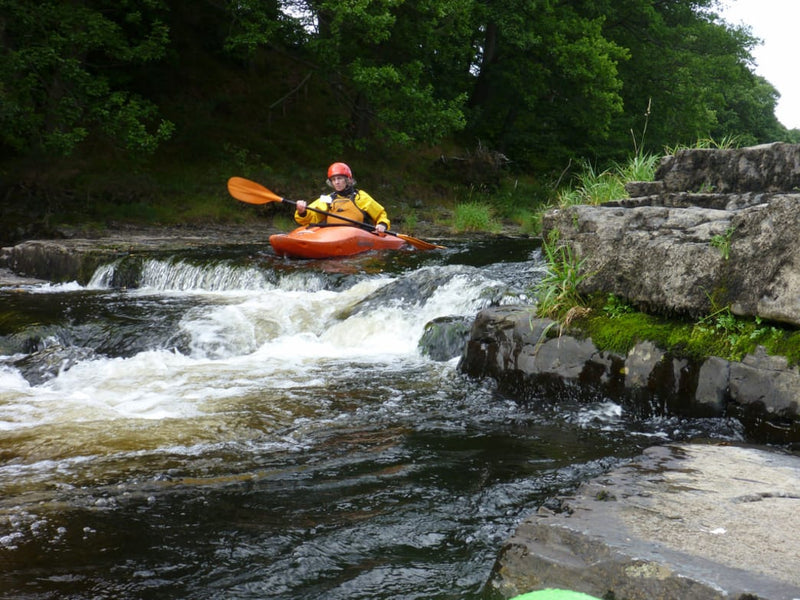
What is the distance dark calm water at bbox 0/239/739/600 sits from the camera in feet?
7.68

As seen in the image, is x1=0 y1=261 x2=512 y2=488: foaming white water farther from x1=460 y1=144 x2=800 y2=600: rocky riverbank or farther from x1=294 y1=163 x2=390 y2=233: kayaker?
x1=294 y1=163 x2=390 y2=233: kayaker

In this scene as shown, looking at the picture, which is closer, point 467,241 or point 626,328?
point 626,328

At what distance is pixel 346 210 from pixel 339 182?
0.36 meters

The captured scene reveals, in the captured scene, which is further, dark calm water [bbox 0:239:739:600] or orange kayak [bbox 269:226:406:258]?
orange kayak [bbox 269:226:406:258]

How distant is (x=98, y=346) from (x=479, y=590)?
4.60m

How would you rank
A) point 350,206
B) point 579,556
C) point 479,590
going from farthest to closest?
1. point 350,206
2. point 479,590
3. point 579,556

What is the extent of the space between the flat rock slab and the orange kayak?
244 inches

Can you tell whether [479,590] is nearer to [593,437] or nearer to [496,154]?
[593,437]

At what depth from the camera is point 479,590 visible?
7.14ft

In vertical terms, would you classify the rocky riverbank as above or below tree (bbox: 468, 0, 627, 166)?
below

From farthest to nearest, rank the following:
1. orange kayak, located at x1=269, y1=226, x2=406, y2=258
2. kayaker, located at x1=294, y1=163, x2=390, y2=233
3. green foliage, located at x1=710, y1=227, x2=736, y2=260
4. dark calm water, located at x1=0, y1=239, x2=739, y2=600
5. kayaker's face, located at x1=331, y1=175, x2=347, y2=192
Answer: kayaker's face, located at x1=331, y1=175, x2=347, y2=192
kayaker, located at x1=294, y1=163, x2=390, y2=233
orange kayak, located at x1=269, y1=226, x2=406, y2=258
green foliage, located at x1=710, y1=227, x2=736, y2=260
dark calm water, located at x1=0, y1=239, x2=739, y2=600

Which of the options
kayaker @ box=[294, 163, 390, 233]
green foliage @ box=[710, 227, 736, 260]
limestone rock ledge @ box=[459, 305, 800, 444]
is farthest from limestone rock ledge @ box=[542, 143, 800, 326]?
kayaker @ box=[294, 163, 390, 233]

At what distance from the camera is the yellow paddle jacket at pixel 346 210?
898 centimetres

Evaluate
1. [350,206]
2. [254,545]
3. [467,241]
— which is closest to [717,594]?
[254,545]
